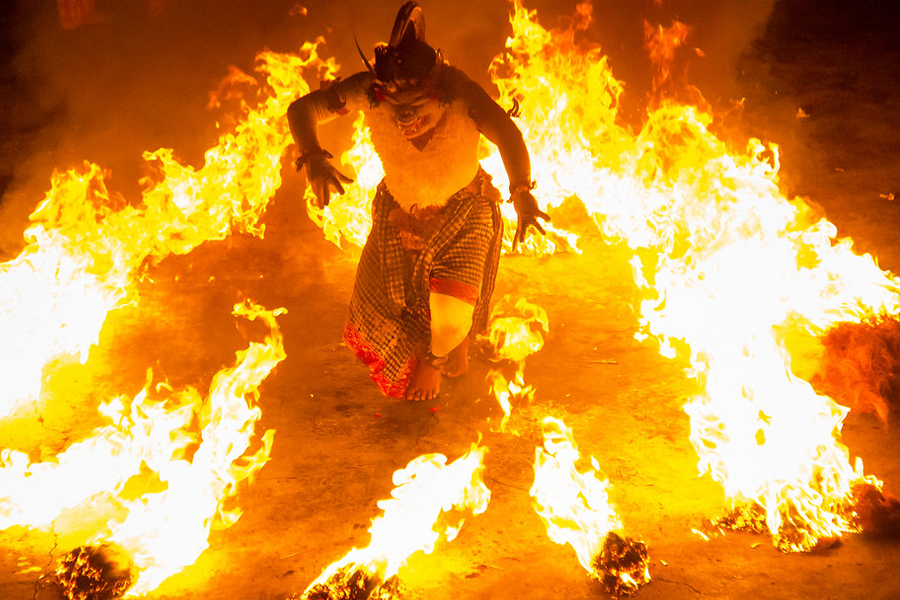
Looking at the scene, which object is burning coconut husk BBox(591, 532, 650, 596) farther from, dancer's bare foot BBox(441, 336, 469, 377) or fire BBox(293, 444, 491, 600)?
dancer's bare foot BBox(441, 336, 469, 377)

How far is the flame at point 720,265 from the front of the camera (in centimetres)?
320

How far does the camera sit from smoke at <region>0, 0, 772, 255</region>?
703 cm

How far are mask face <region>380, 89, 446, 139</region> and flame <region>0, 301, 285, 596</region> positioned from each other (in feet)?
5.41

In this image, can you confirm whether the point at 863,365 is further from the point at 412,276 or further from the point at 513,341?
the point at 412,276

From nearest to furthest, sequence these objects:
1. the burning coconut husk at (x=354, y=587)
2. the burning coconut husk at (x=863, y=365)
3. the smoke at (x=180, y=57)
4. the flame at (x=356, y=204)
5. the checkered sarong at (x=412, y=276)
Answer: the burning coconut husk at (x=354, y=587) < the burning coconut husk at (x=863, y=365) < the checkered sarong at (x=412, y=276) < the flame at (x=356, y=204) < the smoke at (x=180, y=57)

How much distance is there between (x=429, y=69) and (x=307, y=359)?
204cm

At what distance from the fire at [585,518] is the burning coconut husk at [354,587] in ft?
2.38

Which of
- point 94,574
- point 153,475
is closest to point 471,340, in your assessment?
point 153,475

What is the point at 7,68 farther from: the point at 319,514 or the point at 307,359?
the point at 319,514

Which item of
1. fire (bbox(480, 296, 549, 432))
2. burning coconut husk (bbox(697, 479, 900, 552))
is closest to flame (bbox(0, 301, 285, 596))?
fire (bbox(480, 296, 549, 432))

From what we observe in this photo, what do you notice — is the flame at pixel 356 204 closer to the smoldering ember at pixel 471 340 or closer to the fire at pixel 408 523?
the smoldering ember at pixel 471 340

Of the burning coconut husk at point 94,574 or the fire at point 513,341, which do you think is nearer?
the burning coconut husk at point 94,574

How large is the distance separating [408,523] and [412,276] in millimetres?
1474

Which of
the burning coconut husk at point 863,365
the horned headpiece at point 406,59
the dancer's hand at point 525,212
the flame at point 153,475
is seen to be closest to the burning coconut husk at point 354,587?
the flame at point 153,475
